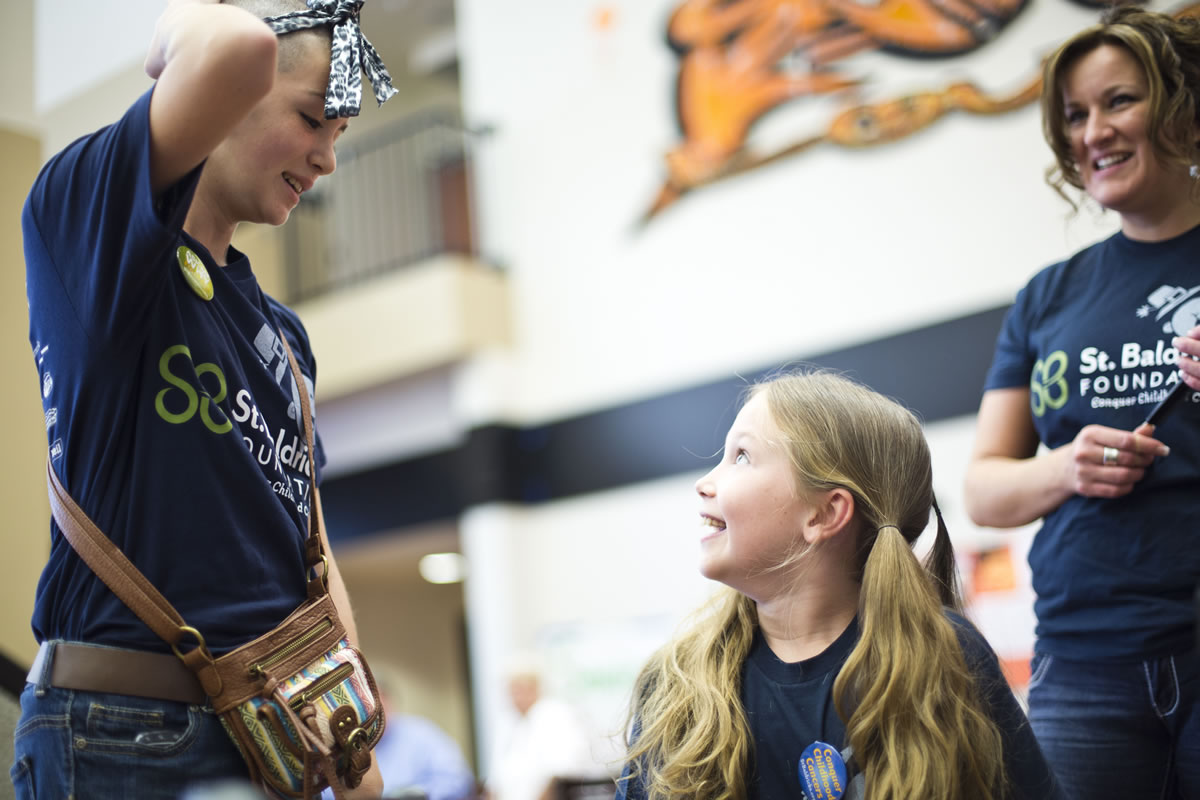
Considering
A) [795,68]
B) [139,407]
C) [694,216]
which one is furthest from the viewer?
[694,216]

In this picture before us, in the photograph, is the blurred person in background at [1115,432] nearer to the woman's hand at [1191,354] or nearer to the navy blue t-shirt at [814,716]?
the woman's hand at [1191,354]

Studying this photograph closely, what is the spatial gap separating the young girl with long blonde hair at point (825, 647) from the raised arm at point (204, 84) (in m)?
0.85

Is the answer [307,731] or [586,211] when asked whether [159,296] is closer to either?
[307,731]

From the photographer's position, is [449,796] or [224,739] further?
[449,796]

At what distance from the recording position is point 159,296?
1.16 metres

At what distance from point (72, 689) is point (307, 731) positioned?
25cm

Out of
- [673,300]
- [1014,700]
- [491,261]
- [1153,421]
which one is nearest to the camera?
[1014,700]

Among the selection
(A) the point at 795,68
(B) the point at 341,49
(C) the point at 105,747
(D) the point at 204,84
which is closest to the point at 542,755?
(A) the point at 795,68

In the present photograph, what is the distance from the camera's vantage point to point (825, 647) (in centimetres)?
152

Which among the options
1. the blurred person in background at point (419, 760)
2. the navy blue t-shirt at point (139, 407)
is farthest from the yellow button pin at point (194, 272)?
the blurred person in background at point (419, 760)

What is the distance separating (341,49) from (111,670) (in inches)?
29.0

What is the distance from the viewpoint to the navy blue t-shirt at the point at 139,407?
1.10m

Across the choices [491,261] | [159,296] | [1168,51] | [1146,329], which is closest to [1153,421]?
[1146,329]

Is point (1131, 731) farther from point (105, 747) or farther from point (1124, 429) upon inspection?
point (105, 747)
